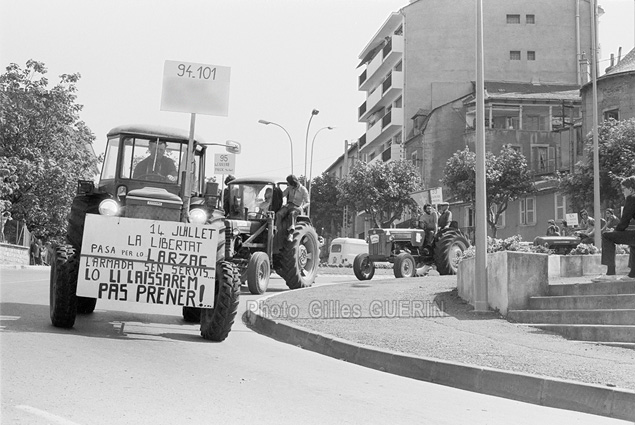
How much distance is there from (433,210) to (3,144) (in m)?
25.6

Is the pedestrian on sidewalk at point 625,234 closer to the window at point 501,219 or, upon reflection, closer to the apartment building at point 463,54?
the window at point 501,219

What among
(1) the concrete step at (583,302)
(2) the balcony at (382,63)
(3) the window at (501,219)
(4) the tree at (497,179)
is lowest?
(1) the concrete step at (583,302)

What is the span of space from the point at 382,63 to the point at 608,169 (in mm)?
37419

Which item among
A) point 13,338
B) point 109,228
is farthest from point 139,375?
point 109,228

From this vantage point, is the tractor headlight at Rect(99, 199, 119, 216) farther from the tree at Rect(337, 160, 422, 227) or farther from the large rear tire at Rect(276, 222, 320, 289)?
the tree at Rect(337, 160, 422, 227)

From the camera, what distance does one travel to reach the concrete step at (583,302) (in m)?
11.4

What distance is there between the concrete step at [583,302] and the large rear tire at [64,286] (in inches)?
282

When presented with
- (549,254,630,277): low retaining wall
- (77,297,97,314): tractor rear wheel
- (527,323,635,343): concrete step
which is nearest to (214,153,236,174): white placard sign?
(549,254,630,277): low retaining wall

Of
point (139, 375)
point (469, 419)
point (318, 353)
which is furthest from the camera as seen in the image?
point (318, 353)

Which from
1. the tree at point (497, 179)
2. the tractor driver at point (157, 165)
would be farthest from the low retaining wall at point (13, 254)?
the tractor driver at point (157, 165)

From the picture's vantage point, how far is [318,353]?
9914 millimetres

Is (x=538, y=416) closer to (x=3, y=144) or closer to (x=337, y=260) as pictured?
(x=3, y=144)

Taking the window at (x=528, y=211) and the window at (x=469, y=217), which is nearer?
the window at (x=528, y=211)

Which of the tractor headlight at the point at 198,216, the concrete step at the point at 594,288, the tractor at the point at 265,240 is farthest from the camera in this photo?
the tractor at the point at 265,240
